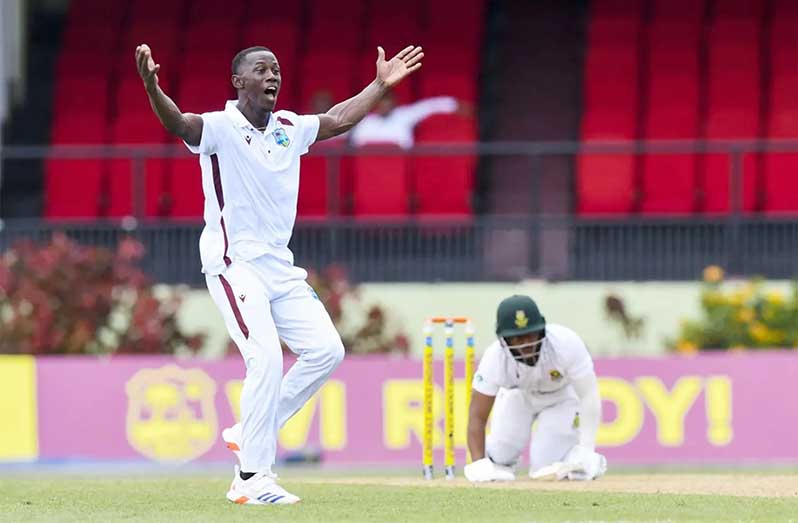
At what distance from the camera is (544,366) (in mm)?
12492

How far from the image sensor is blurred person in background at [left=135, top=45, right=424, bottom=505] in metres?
9.93

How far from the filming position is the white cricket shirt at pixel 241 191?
10023 millimetres

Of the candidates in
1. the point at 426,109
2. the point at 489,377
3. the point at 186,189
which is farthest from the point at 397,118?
the point at 489,377

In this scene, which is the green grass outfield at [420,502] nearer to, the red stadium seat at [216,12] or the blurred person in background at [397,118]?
the blurred person in background at [397,118]

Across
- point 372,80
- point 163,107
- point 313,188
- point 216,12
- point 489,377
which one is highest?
point 216,12

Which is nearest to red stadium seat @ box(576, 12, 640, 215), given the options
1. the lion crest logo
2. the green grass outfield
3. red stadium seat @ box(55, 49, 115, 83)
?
the lion crest logo

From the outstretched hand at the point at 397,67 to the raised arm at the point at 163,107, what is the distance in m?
1.24

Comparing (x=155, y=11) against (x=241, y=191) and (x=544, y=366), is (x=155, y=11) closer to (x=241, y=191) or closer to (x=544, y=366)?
(x=544, y=366)

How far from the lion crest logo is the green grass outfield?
4.91 meters

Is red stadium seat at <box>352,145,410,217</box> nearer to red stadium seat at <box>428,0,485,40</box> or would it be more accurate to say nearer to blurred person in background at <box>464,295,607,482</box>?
red stadium seat at <box>428,0,485,40</box>

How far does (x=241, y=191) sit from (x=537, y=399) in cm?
379

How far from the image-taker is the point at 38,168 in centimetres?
2127

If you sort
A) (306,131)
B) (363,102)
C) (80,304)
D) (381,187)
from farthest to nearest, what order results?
1. (381,187)
2. (80,304)
3. (363,102)
4. (306,131)

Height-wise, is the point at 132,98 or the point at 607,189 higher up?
the point at 132,98
